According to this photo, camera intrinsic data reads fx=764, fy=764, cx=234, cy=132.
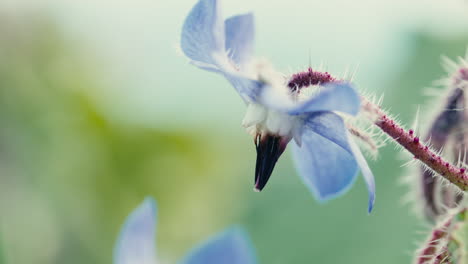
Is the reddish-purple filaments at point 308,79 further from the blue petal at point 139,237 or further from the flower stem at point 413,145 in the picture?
the blue petal at point 139,237

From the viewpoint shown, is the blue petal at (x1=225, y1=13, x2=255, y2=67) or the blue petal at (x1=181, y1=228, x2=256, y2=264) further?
the blue petal at (x1=225, y1=13, x2=255, y2=67)

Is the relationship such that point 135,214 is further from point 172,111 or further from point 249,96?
point 172,111

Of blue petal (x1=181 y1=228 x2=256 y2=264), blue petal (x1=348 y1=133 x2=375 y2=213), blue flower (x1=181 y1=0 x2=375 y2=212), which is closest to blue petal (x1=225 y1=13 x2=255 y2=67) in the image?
blue flower (x1=181 y1=0 x2=375 y2=212)

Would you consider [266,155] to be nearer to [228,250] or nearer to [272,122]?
[272,122]

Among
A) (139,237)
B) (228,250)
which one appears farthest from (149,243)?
(228,250)

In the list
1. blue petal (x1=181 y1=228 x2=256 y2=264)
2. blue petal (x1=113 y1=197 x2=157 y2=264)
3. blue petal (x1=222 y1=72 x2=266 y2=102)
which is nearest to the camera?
blue petal (x1=181 y1=228 x2=256 y2=264)

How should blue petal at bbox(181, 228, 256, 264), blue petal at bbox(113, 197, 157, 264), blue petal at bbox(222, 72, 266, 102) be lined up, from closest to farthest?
blue petal at bbox(181, 228, 256, 264), blue petal at bbox(113, 197, 157, 264), blue petal at bbox(222, 72, 266, 102)

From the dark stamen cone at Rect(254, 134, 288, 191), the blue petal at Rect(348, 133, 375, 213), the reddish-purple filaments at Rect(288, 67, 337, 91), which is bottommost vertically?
the dark stamen cone at Rect(254, 134, 288, 191)

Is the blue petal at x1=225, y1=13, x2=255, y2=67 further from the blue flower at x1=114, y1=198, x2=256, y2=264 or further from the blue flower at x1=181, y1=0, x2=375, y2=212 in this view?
the blue flower at x1=114, y1=198, x2=256, y2=264
